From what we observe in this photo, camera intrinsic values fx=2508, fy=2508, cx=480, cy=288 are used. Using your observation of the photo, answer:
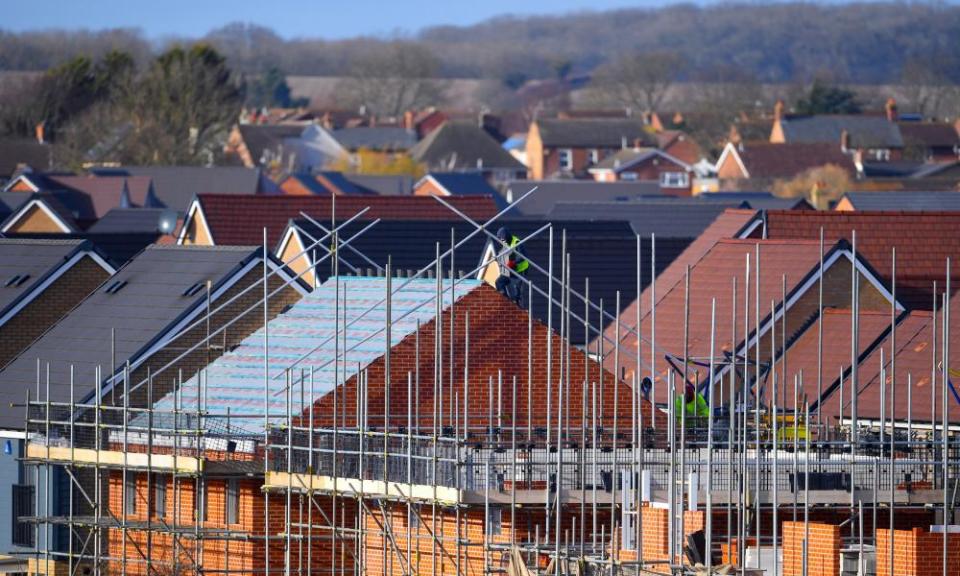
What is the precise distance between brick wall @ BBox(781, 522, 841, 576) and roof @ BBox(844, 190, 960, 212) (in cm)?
3206

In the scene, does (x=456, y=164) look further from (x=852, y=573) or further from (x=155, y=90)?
(x=852, y=573)

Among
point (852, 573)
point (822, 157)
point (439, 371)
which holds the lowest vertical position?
point (852, 573)

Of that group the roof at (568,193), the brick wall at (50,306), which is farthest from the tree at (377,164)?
the brick wall at (50,306)

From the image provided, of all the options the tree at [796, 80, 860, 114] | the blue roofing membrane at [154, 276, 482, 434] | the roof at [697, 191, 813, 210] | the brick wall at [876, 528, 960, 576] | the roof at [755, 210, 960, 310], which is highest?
the tree at [796, 80, 860, 114]

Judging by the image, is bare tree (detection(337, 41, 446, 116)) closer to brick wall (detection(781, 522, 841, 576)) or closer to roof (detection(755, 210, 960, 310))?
roof (detection(755, 210, 960, 310))

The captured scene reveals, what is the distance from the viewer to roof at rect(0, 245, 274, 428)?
29.1 m

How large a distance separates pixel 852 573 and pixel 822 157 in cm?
8599

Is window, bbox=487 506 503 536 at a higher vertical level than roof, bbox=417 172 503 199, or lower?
lower

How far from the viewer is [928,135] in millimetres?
121625

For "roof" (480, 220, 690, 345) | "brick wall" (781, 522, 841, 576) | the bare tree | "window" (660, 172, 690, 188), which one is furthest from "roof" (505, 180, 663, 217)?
the bare tree

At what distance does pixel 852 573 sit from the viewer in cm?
1942

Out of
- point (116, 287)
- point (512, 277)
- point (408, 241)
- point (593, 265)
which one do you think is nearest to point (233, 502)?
point (512, 277)

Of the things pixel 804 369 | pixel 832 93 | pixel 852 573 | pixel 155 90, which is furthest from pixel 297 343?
pixel 832 93

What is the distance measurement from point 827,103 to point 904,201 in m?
83.7
